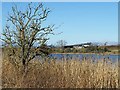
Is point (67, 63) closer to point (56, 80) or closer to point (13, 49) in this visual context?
point (56, 80)

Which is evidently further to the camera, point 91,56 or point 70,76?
point 91,56

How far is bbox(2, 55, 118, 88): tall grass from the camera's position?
23.7 feet

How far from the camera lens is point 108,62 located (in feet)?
24.6

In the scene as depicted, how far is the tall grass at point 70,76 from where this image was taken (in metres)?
7.24

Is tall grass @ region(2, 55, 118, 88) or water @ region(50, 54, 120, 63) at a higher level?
water @ region(50, 54, 120, 63)

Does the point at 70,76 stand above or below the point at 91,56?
below

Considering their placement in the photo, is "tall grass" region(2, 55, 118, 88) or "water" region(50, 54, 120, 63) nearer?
"tall grass" region(2, 55, 118, 88)

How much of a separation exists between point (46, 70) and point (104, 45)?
1721mm

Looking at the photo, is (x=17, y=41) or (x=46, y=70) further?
(x=17, y=41)

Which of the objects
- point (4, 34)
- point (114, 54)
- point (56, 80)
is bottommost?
point (56, 80)

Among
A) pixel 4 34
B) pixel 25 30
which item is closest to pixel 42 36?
pixel 25 30

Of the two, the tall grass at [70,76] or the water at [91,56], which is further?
Answer: the water at [91,56]

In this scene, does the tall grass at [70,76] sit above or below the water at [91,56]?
below

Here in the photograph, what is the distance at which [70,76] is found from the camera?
745 cm
